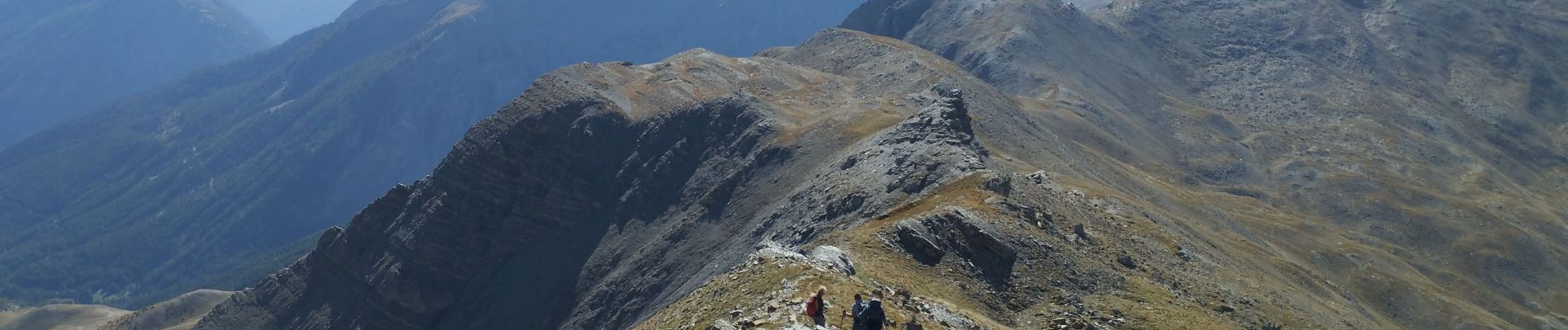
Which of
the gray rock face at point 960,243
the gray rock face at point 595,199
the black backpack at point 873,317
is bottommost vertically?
the black backpack at point 873,317

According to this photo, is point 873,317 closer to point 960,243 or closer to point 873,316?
point 873,316

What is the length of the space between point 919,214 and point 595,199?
7372 centimetres

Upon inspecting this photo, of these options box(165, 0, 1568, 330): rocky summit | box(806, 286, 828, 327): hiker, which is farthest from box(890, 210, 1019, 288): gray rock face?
box(806, 286, 828, 327): hiker

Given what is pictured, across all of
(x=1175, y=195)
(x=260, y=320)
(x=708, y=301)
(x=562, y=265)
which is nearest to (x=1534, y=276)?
(x=1175, y=195)

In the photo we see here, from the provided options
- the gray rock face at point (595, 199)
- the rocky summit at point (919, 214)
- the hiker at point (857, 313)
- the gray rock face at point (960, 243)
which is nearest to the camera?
the hiker at point (857, 313)

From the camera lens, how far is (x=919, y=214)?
224ft

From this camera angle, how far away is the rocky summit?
68188mm

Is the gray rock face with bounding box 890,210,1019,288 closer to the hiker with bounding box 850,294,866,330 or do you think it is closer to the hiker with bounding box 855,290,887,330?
the hiker with bounding box 850,294,866,330

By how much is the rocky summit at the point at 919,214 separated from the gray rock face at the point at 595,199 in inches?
13.0

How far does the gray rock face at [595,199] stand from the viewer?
11769 cm

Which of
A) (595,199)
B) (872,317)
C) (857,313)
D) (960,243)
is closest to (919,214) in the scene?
(960,243)

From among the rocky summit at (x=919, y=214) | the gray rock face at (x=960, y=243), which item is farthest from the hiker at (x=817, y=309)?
the gray rock face at (x=960, y=243)

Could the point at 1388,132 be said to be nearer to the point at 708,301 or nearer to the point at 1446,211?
the point at 1446,211

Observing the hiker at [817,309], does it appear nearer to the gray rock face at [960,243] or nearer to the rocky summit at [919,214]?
the rocky summit at [919,214]
